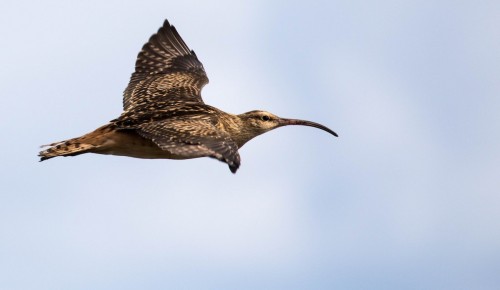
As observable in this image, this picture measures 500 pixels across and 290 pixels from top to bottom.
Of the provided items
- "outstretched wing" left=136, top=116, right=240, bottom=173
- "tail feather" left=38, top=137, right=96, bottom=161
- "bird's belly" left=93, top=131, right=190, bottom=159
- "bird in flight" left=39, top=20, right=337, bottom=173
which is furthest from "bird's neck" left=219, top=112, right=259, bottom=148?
"tail feather" left=38, top=137, right=96, bottom=161

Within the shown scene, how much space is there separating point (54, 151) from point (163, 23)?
8325 millimetres

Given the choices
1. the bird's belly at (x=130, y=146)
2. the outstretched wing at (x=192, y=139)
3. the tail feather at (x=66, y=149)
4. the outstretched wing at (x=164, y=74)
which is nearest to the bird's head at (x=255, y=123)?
the outstretched wing at (x=164, y=74)

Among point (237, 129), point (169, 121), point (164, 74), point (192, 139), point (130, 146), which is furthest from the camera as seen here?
point (164, 74)

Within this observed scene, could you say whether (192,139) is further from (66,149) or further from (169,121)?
(66,149)

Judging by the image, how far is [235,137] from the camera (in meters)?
27.0

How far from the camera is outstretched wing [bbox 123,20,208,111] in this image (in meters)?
28.8

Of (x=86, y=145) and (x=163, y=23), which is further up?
(x=163, y=23)

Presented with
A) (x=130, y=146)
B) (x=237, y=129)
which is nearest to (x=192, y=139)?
(x=130, y=146)

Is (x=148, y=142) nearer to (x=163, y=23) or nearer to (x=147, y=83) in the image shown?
(x=147, y=83)

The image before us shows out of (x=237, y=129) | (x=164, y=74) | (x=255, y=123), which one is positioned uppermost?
(x=164, y=74)

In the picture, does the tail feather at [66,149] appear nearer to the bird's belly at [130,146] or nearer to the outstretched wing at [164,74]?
the bird's belly at [130,146]

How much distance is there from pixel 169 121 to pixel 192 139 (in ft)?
5.61

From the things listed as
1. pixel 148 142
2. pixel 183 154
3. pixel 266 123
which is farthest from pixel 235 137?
pixel 183 154

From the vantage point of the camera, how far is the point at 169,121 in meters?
24.8
